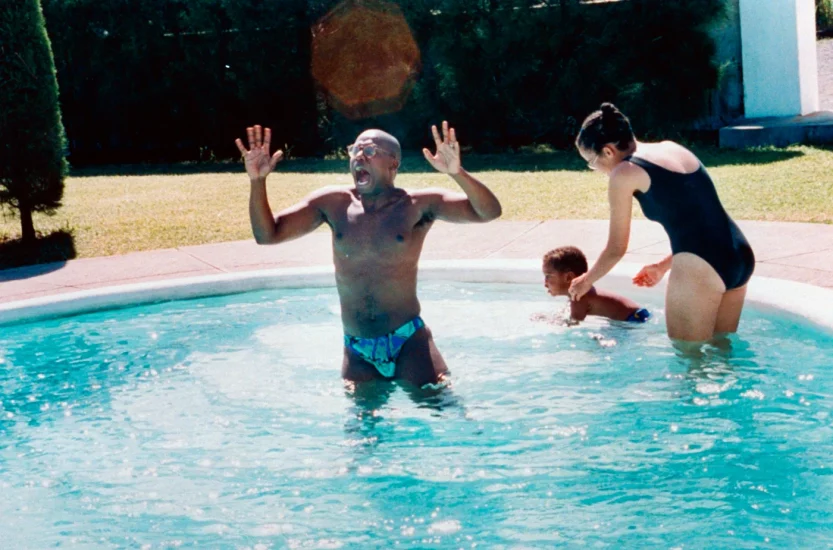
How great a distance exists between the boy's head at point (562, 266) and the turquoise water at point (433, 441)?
12.5 inches

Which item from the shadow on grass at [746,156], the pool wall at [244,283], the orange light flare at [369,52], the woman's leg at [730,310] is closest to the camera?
the woman's leg at [730,310]

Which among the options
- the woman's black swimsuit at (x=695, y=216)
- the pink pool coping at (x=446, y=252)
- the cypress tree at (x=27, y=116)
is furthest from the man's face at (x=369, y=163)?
the cypress tree at (x=27, y=116)

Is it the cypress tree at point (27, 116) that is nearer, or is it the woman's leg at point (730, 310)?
the woman's leg at point (730, 310)

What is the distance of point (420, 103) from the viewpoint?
49.4ft

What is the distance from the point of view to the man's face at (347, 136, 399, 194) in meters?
4.66

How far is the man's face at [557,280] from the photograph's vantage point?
19.4 feet

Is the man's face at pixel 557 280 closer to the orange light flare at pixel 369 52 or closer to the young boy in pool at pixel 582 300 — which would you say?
the young boy in pool at pixel 582 300

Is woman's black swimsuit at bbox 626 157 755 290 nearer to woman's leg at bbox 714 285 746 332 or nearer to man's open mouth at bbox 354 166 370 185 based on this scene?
woman's leg at bbox 714 285 746 332

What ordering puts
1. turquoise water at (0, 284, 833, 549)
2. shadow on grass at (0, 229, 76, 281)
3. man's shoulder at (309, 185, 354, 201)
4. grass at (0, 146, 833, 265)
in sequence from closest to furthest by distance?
turquoise water at (0, 284, 833, 549) → man's shoulder at (309, 185, 354, 201) → shadow on grass at (0, 229, 76, 281) → grass at (0, 146, 833, 265)

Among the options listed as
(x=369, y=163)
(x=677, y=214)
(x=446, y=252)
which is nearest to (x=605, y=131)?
(x=677, y=214)

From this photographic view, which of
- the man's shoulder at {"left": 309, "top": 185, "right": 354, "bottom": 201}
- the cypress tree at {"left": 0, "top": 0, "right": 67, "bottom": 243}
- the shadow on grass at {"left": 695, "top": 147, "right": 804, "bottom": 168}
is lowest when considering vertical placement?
the shadow on grass at {"left": 695, "top": 147, "right": 804, "bottom": 168}

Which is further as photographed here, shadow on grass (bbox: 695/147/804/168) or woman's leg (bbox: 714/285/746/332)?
shadow on grass (bbox: 695/147/804/168)

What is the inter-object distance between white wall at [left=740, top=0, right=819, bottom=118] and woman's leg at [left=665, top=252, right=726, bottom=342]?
34.5 ft

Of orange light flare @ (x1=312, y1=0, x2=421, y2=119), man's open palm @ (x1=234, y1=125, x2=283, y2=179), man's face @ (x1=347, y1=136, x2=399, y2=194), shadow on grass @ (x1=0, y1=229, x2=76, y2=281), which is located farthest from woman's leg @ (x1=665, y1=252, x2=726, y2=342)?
orange light flare @ (x1=312, y1=0, x2=421, y2=119)
